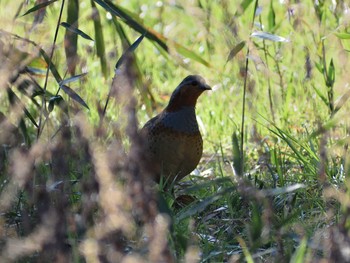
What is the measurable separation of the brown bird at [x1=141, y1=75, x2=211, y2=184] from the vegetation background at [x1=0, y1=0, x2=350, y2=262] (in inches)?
5.5

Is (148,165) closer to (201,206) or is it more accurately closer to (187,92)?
(201,206)

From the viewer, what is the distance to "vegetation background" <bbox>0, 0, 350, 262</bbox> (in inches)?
96.2

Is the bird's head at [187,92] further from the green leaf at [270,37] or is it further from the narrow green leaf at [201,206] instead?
the narrow green leaf at [201,206]

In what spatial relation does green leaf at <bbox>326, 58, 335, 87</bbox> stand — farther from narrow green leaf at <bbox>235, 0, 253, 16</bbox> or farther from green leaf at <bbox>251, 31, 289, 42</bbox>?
green leaf at <bbox>251, 31, 289, 42</bbox>

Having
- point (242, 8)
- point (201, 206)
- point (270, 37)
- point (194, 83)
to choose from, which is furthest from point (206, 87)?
point (201, 206)

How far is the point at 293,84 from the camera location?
5863 millimetres

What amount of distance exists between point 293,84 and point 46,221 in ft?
11.8

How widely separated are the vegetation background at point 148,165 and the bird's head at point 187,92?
0.16 meters

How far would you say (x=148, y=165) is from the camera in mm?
3418

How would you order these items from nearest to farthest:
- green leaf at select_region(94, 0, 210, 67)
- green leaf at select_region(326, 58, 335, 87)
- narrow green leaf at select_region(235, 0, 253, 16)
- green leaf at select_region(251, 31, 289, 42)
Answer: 1. green leaf at select_region(251, 31, 289, 42)
2. narrow green leaf at select_region(235, 0, 253, 16)
3. green leaf at select_region(94, 0, 210, 67)
4. green leaf at select_region(326, 58, 335, 87)

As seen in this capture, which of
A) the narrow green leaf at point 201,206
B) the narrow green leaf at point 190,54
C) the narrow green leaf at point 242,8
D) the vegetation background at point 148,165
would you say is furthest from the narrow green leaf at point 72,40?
the narrow green leaf at point 201,206

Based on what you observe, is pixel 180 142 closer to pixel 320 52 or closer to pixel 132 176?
pixel 320 52

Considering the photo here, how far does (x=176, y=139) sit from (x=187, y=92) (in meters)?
0.30

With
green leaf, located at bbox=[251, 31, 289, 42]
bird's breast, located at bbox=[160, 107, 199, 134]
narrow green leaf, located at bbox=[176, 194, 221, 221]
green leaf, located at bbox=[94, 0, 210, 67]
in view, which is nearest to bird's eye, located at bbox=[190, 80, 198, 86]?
bird's breast, located at bbox=[160, 107, 199, 134]
